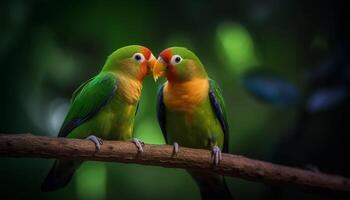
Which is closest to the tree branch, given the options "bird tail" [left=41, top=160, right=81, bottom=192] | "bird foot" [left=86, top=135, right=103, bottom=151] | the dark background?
"bird foot" [left=86, top=135, right=103, bottom=151]

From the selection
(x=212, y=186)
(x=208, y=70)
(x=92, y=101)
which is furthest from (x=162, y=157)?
(x=208, y=70)

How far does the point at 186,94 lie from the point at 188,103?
0.03 m

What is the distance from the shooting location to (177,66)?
1680mm

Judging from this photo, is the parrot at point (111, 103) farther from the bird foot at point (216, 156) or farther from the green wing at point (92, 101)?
the bird foot at point (216, 156)

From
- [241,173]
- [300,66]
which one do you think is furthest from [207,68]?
[241,173]

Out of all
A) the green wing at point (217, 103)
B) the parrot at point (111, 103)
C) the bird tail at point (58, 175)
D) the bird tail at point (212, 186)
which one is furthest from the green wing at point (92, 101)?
the bird tail at point (212, 186)

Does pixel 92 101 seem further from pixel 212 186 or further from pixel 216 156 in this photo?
pixel 212 186

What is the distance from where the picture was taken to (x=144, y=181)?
2002mm

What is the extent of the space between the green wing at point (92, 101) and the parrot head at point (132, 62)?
0.13 ft

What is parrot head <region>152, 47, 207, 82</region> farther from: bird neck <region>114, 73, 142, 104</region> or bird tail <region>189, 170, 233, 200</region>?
bird tail <region>189, 170, 233, 200</region>

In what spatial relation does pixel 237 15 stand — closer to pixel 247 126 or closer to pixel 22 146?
pixel 247 126

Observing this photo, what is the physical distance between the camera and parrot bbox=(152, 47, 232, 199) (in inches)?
66.3

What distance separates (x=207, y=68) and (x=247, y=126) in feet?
0.95

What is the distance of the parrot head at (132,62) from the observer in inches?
64.4
